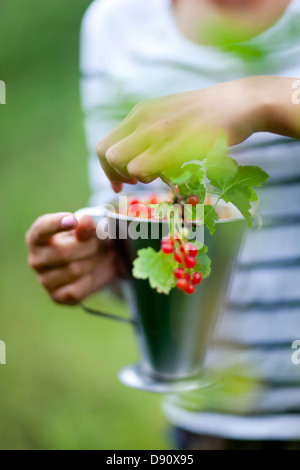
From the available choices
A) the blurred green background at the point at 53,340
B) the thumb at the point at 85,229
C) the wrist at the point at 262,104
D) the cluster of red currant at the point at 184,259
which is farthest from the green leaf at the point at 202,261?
the blurred green background at the point at 53,340

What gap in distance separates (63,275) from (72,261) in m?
0.02

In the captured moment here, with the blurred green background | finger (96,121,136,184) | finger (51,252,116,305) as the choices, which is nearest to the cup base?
finger (51,252,116,305)

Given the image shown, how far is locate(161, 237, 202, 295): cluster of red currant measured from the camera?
0.37 meters

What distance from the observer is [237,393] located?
0.82 metres

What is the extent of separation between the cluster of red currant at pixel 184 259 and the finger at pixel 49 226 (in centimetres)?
15

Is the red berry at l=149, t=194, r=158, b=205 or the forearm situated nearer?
the forearm

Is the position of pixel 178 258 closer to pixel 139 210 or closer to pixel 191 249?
pixel 191 249

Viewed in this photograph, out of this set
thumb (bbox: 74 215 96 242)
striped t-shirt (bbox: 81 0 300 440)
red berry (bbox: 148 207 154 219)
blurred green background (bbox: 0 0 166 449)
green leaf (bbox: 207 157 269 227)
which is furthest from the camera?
blurred green background (bbox: 0 0 166 449)

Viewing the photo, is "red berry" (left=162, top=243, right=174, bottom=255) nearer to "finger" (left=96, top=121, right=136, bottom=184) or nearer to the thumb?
"finger" (left=96, top=121, right=136, bottom=184)

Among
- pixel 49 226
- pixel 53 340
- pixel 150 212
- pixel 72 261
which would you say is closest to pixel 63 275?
pixel 72 261

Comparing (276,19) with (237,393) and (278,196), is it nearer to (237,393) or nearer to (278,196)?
(278,196)

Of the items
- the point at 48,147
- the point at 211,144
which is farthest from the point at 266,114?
the point at 48,147

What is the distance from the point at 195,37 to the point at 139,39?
5.0 inches

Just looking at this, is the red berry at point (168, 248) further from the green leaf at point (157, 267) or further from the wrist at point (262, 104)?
the wrist at point (262, 104)
